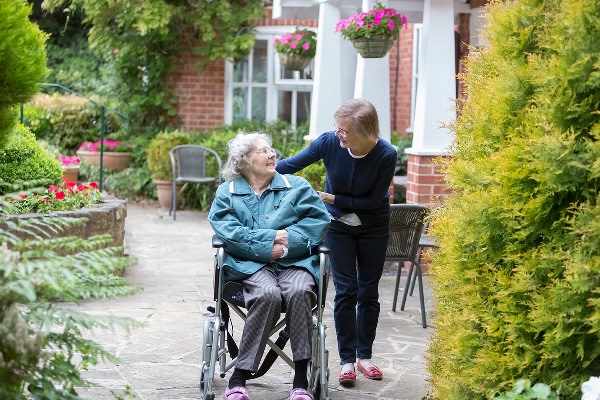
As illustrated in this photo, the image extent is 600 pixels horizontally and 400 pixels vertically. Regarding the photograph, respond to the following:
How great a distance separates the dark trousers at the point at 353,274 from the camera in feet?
A: 18.2

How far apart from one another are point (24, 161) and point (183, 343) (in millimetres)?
2825

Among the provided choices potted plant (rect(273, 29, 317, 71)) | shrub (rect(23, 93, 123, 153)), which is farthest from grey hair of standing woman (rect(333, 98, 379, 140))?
shrub (rect(23, 93, 123, 153))

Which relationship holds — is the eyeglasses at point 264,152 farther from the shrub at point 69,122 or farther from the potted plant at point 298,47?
the shrub at point 69,122

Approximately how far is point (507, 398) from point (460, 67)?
27.3ft

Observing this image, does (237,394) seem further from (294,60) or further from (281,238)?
(294,60)

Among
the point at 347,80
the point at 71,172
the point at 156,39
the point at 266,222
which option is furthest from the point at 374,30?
the point at 156,39

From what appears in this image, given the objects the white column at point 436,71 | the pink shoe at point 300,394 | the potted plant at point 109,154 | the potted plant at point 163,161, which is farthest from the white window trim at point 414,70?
the pink shoe at point 300,394

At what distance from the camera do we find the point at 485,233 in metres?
3.68

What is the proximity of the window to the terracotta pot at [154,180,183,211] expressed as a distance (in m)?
2.29

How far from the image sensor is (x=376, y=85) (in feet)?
31.6

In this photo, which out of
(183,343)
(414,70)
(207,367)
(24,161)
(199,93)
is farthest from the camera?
(199,93)

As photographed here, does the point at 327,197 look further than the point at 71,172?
No

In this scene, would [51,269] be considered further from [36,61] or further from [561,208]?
[561,208]

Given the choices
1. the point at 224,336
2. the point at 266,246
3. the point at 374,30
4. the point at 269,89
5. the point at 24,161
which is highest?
the point at 374,30
